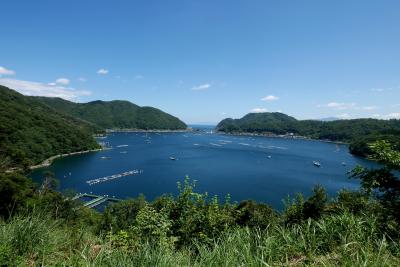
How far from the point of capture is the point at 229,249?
3125 mm

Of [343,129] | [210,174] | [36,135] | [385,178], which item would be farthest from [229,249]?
[343,129]

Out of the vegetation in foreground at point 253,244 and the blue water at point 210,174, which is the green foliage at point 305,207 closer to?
the vegetation in foreground at point 253,244

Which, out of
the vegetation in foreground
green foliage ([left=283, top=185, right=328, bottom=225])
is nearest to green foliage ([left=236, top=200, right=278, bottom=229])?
green foliage ([left=283, top=185, right=328, bottom=225])

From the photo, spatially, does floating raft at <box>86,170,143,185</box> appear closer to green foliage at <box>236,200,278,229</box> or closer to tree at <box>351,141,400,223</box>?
green foliage at <box>236,200,278,229</box>

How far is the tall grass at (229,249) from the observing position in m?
2.79

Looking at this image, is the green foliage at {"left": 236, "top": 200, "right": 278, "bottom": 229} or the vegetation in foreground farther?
the green foliage at {"left": 236, "top": 200, "right": 278, "bottom": 229}

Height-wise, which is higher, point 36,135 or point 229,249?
point 229,249

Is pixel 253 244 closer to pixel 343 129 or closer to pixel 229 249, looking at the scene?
pixel 229 249

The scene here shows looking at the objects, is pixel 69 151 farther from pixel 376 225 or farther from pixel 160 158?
pixel 376 225

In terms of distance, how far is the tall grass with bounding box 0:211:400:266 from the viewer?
279cm

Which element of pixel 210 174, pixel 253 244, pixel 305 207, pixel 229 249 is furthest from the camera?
pixel 210 174

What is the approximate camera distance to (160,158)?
86.1 m

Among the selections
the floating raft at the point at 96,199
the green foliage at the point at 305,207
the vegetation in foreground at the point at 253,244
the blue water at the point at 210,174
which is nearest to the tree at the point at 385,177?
the vegetation in foreground at the point at 253,244

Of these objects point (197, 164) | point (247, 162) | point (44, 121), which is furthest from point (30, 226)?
point (44, 121)
